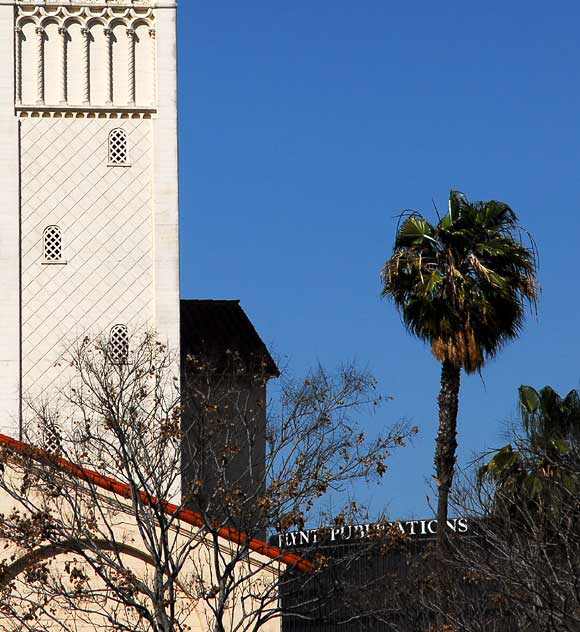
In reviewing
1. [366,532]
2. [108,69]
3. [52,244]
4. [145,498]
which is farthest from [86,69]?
[366,532]

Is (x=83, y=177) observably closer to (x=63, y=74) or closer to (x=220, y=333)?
(x=63, y=74)

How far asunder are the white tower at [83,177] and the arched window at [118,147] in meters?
0.03

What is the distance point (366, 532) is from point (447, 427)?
5.44 m

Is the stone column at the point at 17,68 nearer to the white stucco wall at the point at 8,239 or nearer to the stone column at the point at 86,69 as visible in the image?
the white stucco wall at the point at 8,239

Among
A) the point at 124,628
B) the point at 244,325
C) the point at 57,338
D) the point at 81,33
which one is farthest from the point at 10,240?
the point at 124,628

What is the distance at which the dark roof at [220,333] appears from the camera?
40.8m

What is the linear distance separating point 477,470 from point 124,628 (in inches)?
388

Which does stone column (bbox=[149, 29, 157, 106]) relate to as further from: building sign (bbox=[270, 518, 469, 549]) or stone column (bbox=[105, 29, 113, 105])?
building sign (bbox=[270, 518, 469, 549])

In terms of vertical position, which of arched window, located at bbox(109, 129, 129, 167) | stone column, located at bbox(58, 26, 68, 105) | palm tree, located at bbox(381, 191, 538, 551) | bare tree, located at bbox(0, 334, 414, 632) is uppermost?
stone column, located at bbox(58, 26, 68, 105)

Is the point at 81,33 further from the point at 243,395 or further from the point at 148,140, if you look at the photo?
the point at 243,395

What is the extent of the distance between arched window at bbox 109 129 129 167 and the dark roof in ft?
16.1

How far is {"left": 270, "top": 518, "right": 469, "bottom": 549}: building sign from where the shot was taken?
1069 inches

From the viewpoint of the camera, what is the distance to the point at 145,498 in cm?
2836

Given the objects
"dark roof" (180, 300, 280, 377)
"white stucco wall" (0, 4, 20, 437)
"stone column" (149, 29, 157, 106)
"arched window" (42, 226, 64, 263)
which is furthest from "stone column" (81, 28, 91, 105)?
"dark roof" (180, 300, 280, 377)
